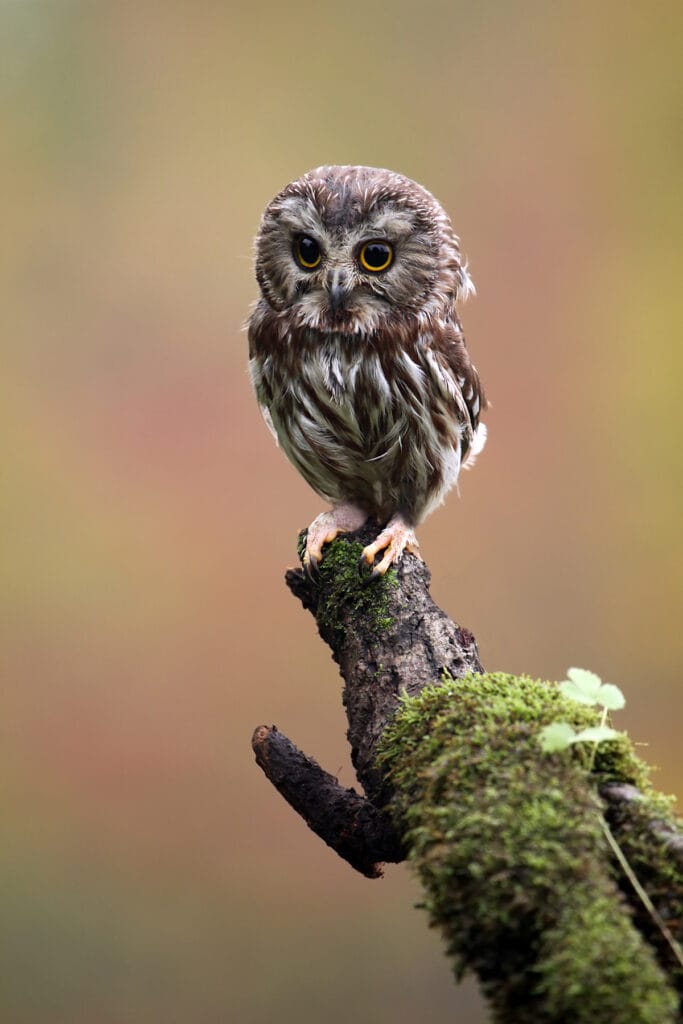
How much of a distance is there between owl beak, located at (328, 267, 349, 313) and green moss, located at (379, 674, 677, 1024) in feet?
3.44

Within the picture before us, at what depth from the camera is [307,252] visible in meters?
2.27

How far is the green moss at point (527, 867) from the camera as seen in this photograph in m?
1.11

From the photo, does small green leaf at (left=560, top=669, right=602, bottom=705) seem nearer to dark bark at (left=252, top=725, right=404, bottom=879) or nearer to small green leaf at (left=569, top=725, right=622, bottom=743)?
small green leaf at (left=569, top=725, right=622, bottom=743)

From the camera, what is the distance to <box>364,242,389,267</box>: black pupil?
2238 mm

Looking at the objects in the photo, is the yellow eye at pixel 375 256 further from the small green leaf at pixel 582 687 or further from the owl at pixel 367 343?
the small green leaf at pixel 582 687

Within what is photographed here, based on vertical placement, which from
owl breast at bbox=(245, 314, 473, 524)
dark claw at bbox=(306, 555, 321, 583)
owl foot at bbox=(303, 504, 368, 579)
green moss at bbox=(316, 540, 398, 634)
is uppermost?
owl breast at bbox=(245, 314, 473, 524)

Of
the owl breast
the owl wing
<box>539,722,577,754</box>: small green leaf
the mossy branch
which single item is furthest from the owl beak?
<box>539,722,577,754</box>: small green leaf

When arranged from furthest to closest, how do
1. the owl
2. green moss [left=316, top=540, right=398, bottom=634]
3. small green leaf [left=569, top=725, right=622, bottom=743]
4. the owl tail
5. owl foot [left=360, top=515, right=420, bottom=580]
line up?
the owl tail, the owl, owl foot [left=360, top=515, right=420, bottom=580], green moss [left=316, top=540, right=398, bottom=634], small green leaf [left=569, top=725, right=622, bottom=743]

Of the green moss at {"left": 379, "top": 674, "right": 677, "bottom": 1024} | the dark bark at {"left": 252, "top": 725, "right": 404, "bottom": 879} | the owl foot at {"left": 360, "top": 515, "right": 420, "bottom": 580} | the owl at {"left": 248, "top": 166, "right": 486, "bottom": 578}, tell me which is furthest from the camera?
the owl at {"left": 248, "top": 166, "right": 486, "bottom": 578}

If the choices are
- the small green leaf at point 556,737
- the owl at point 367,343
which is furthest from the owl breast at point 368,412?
the small green leaf at point 556,737

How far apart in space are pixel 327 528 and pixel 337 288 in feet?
1.89

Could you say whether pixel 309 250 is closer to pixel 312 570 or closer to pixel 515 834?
pixel 312 570

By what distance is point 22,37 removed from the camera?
3650 mm

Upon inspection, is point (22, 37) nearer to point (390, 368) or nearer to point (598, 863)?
point (390, 368)
